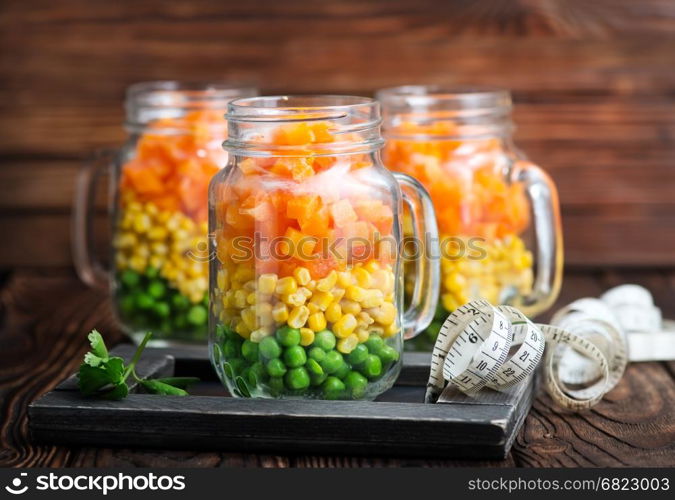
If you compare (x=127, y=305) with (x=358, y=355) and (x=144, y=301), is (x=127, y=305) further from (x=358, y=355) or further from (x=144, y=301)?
(x=358, y=355)

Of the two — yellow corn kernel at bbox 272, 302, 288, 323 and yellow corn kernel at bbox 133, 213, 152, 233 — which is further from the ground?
yellow corn kernel at bbox 133, 213, 152, 233

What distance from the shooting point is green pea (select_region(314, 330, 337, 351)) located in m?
1.12

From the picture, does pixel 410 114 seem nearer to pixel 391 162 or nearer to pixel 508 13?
pixel 391 162

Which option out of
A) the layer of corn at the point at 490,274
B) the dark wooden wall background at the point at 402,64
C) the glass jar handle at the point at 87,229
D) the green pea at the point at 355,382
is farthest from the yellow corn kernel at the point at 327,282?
the dark wooden wall background at the point at 402,64

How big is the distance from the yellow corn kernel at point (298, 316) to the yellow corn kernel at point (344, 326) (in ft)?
0.11

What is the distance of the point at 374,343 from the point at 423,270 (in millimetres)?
151

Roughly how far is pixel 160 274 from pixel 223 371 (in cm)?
32

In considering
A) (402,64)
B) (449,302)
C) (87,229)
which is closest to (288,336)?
(449,302)

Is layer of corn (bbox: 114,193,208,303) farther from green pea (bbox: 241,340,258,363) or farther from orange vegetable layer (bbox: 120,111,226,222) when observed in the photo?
green pea (bbox: 241,340,258,363)

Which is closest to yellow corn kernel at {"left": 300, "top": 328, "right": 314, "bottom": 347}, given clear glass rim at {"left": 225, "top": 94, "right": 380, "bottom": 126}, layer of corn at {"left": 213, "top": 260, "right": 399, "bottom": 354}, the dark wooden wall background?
layer of corn at {"left": 213, "top": 260, "right": 399, "bottom": 354}

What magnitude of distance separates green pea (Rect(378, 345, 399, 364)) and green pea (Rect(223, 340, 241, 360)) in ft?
0.51

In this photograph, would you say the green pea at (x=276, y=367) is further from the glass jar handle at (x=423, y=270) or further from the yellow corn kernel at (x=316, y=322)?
the glass jar handle at (x=423, y=270)

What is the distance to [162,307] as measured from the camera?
1480mm

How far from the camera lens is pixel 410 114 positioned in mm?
1445
